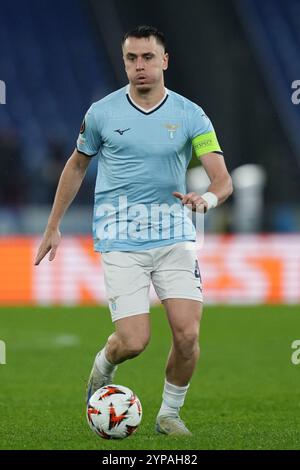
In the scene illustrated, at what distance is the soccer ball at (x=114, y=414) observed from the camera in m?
6.86

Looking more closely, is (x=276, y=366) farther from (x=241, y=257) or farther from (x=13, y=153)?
(x=13, y=153)

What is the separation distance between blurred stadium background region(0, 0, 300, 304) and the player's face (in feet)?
36.3

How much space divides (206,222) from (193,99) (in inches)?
175

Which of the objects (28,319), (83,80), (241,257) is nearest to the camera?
(28,319)

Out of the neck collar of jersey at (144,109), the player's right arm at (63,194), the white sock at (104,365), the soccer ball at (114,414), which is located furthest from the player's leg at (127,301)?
the neck collar of jersey at (144,109)

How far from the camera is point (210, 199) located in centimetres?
675

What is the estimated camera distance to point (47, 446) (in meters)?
6.61

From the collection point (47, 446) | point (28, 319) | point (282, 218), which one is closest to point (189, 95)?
point (282, 218)

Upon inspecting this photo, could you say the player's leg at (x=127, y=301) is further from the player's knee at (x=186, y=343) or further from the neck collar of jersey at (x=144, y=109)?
the neck collar of jersey at (x=144, y=109)

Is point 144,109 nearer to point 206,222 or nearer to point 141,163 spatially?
point 141,163

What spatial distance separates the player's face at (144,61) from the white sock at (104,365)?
1.68 m

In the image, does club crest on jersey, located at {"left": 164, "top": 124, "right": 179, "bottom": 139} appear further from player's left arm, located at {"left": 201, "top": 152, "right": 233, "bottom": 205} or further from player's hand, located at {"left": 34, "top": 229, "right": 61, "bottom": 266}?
player's hand, located at {"left": 34, "top": 229, "right": 61, "bottom": 266}

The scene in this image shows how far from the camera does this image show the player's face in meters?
7.04
